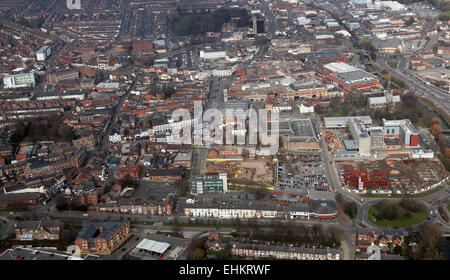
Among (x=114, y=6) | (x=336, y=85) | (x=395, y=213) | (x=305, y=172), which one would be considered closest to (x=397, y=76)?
(x=336, y=85)

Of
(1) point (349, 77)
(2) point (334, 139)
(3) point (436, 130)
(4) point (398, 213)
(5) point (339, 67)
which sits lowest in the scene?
(4) point (398, 213)

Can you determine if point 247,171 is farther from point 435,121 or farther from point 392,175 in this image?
point 435,121

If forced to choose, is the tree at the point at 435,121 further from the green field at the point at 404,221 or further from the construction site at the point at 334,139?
the green field at the point at 404,221

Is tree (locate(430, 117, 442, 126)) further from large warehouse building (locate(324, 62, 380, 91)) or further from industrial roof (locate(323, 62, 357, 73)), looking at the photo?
industrial roof (locate(323, 62, 357, 73))

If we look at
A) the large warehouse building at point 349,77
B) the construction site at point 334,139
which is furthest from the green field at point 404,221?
the large warehouse building at point 349,77

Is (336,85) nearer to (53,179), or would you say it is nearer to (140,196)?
(140,196)

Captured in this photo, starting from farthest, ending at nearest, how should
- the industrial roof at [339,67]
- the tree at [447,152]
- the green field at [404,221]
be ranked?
the industrial roof at [339,67] < the tree at [447,152] < the green field at [404,221]

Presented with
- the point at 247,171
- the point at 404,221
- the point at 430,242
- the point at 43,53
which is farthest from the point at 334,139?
the point at 43,53
